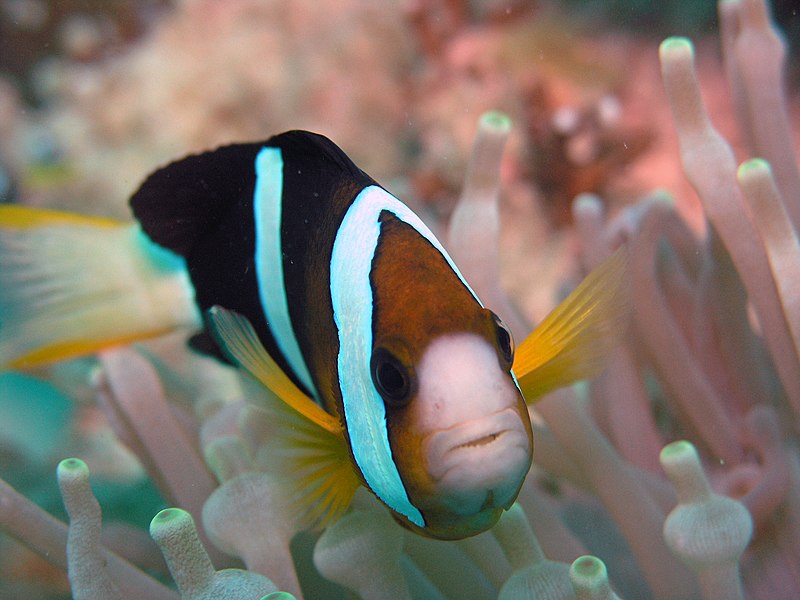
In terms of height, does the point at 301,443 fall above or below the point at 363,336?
below

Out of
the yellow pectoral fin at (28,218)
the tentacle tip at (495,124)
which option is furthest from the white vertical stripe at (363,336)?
the yellow pectoral fin at (28,218)

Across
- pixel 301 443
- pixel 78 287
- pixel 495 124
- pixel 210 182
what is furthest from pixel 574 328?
pixel 78 287

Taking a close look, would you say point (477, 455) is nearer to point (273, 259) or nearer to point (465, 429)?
point (465, 429)

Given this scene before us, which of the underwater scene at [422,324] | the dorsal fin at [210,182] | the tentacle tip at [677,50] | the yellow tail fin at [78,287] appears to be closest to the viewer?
the underwater scene at [422,324]

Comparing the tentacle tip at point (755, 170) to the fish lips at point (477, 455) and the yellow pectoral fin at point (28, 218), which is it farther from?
the yellow pectoral fin at point (28, 218)

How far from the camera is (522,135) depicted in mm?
2248

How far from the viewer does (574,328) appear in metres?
0.81

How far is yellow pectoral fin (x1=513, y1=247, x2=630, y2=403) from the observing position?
805 mm

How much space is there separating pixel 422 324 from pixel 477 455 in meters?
0.12

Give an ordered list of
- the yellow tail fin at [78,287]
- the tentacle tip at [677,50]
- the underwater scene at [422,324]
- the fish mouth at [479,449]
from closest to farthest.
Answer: the fish mouth at [479,449]
the underwater scene at [422,324]
the tentacle tip at [677,50]
the yellow tail fin at [78,287]

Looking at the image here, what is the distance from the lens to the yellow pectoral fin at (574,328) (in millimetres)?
805

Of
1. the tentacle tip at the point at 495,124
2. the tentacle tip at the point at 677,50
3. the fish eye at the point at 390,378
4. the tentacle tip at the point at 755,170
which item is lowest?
the fish eye at the point at 390,378

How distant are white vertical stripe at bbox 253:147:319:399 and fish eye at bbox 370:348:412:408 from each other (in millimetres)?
273

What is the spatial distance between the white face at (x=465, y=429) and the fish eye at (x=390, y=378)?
12mm
